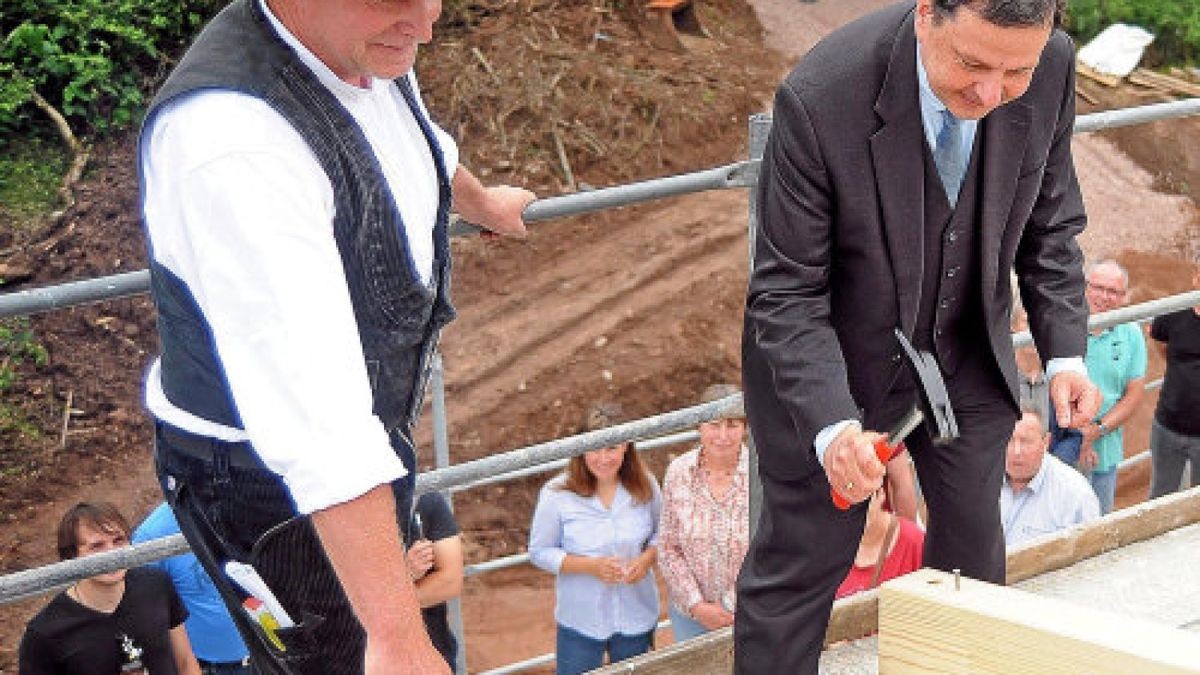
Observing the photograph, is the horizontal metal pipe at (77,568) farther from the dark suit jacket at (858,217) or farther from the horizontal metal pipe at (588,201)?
the dark suit jacket at (858,217)

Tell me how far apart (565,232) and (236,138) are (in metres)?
12.7

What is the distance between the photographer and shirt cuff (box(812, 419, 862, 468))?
9.68ft

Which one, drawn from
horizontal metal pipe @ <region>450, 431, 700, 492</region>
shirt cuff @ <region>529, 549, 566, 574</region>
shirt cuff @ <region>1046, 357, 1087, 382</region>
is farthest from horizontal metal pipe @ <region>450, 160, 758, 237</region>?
shirt cuff @ <region>529, 549, 566, 574</region>

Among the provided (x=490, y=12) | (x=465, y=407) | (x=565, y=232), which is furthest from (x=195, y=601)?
(x=490, y=12)

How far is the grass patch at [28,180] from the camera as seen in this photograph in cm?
1326

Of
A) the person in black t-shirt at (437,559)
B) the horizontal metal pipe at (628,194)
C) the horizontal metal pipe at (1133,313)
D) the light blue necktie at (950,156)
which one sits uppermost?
the light blue necktie at (950,156)

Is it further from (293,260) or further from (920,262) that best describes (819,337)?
(293,260)

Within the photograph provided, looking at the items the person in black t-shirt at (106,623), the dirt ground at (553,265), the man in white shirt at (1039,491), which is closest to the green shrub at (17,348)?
the dirt ground at (553,265)

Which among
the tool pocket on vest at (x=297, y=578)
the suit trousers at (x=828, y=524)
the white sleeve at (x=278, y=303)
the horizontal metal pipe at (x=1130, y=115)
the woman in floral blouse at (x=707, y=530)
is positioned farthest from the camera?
the woman in floral blouse at (x=707, y=530)

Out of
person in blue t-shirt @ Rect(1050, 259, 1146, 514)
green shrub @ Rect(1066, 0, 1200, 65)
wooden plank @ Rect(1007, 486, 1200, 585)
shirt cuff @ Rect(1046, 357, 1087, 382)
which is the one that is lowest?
green shrub @ Rect(1066, 0, 1200, 65)

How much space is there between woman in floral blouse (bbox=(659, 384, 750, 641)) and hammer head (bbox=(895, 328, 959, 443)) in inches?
95.9

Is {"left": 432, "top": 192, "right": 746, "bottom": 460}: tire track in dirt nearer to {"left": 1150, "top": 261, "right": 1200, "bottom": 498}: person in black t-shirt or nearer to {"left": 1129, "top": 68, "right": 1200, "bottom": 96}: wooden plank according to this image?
{"left": 1129, "top": 68, "right": 1200, "bottom": 96}: wooden plank

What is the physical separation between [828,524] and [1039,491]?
111 inches

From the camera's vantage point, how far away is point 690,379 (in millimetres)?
13398
